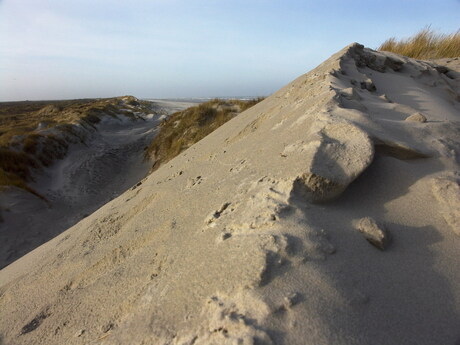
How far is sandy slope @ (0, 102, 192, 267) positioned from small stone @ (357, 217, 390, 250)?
5.38 m

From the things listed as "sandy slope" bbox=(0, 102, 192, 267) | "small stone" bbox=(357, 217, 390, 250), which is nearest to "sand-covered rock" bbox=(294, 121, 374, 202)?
"small stone" bbox=(357, 217, 390, 250)

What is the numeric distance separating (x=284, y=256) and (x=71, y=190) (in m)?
8.39

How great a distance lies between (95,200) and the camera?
7.93 metres

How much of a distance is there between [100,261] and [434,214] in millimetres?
1957

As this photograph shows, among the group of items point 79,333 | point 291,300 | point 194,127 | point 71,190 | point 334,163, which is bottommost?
point 71,190

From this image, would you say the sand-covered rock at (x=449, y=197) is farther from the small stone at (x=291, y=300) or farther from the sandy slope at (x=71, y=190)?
the sandy slope at (x=71, y=190)

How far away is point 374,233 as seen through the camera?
1.40m

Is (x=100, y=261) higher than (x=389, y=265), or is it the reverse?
(x=389, y=265)

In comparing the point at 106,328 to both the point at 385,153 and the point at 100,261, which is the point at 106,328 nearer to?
the point at 100,261

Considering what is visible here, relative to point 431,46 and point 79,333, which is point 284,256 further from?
point 431,46

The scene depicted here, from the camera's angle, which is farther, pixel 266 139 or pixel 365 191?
pixel 266 139

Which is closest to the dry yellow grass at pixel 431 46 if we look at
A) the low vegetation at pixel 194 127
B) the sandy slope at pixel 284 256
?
the low vegetation at pixel 194 127

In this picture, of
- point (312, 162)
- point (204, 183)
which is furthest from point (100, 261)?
point (312, 162)

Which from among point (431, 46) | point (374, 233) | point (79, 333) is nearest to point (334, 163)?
point (374, 233)
